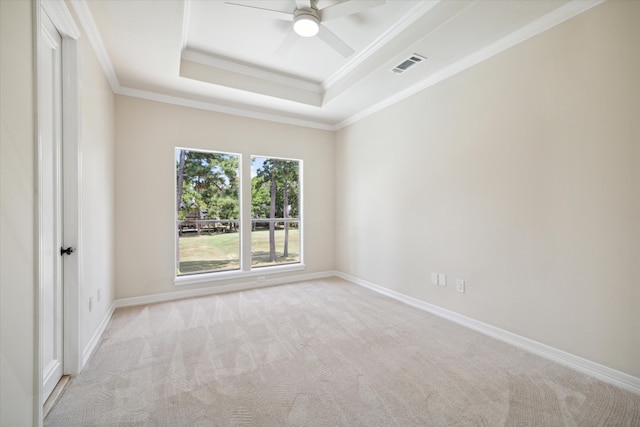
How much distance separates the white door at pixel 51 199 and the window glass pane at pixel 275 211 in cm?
253

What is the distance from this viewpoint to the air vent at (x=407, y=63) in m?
2.76

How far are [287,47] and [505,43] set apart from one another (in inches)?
79.7

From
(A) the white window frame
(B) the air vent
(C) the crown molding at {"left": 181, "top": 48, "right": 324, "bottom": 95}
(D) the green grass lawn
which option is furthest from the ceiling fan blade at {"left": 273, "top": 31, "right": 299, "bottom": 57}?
(D) the green grass lawn

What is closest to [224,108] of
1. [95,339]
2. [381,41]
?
[381,41]

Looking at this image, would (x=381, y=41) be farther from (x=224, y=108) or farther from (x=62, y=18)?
(x=62, y=18)

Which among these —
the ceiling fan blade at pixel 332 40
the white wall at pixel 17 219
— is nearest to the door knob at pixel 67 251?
the white wall at pixel 17 219

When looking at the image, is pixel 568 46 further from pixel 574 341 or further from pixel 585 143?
pixel 574 341

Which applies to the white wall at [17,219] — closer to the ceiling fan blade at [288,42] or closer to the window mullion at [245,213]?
the ceiling fan blade at [288,42]

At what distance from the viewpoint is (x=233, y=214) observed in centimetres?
422

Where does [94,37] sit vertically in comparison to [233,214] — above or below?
above

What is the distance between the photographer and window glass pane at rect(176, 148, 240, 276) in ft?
12.9

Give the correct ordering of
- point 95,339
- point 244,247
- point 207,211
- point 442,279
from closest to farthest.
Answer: point 95,339 < point 442,279 < point 207,211 < point 244,247

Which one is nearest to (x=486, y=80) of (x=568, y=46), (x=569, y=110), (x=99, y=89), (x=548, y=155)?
(x=568, y=46)

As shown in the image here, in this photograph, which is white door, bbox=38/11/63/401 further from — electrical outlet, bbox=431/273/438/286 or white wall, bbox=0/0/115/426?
electrical outlet, bbox=431/273/438/286
